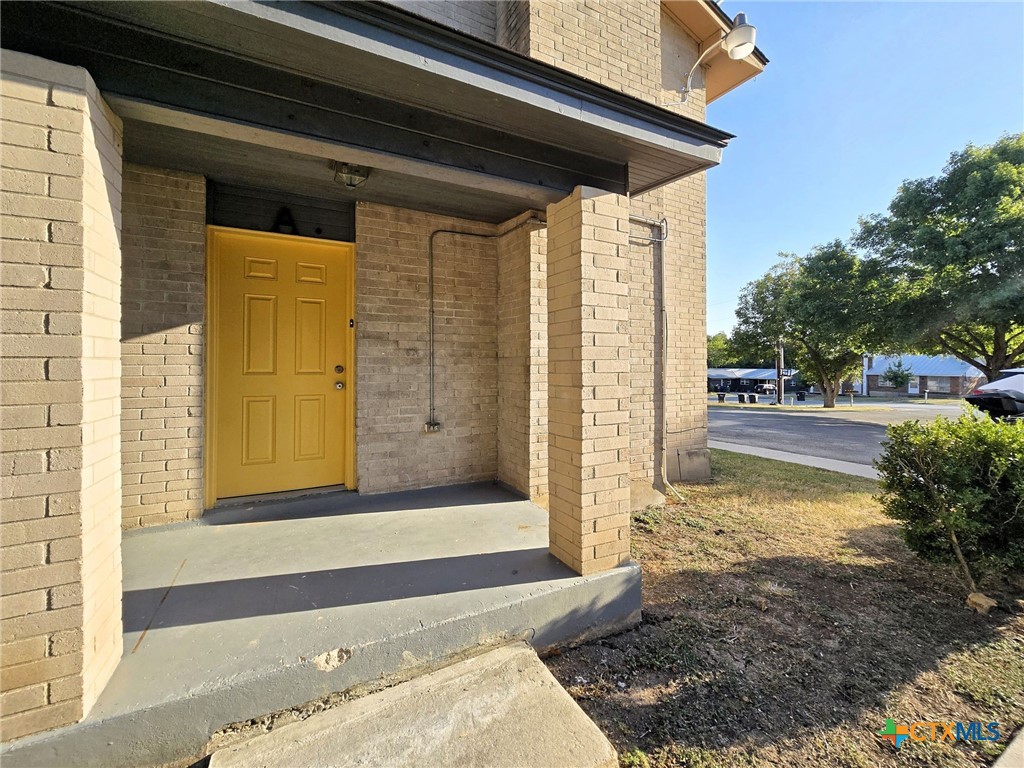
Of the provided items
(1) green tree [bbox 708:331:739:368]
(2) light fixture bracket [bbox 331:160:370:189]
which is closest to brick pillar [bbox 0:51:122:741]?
(2) light fixture bracket [bbox 331:160:370:189]

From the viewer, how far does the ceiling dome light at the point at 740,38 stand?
494cm

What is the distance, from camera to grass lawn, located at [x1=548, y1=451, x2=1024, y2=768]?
6.19 ft

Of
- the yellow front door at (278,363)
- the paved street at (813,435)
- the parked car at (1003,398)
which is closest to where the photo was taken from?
the yellow front door at (278,363)

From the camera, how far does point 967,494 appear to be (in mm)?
2895

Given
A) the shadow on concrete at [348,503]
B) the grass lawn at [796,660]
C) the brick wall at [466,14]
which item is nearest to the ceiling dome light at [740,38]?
the brick wall at [466,14]

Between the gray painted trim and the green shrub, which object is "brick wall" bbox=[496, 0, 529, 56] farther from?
the green shrub

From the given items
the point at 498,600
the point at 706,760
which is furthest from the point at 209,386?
the point at 706,760

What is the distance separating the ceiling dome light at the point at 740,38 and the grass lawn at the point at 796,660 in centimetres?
565

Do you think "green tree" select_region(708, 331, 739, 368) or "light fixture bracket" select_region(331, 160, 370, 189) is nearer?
"light fixture bracket" select_region(331, 160, 370, 189)

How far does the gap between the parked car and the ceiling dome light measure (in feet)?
31.2

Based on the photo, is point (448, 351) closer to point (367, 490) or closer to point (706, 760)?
point (367, 490)

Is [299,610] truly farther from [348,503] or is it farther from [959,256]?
[959,256]

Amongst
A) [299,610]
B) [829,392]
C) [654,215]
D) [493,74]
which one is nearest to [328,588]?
[299,610]

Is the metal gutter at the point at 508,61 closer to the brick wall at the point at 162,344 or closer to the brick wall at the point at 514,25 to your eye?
the brick wall at the point at 514,25
